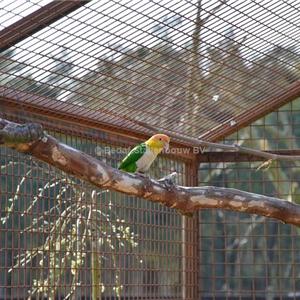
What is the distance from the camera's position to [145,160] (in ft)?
13.8

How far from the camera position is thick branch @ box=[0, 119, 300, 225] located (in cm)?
267

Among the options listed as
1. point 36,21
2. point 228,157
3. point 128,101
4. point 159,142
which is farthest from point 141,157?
point 36,21

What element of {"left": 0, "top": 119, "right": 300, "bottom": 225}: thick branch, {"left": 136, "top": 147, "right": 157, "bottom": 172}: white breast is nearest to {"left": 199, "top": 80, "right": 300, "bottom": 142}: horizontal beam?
{"left": 136, "top": 147, "right": 157, "bottom": 172}: white breast

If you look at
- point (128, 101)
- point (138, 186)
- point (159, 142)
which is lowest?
point (138, 186)

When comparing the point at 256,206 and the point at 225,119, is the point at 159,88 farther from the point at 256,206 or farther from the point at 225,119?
the point at 256,206

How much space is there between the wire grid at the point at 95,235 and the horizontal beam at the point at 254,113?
11.4 inches

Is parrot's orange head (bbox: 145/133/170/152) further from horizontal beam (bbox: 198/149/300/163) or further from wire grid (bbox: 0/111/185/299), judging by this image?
horizontal beam (bbox: 198/149/300/163)

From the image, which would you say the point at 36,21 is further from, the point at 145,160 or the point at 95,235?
the point at 95,235

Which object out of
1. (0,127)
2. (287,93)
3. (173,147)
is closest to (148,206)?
(173,147)

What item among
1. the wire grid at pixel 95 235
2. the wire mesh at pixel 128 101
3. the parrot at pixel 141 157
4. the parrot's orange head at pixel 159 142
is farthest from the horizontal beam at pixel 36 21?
the parrot's orange head at pixel 159 142

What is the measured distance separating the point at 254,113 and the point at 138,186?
80.8 inches

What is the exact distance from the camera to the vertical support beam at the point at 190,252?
4.92 meters

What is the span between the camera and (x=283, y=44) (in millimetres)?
4602

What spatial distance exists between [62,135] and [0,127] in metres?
1.62
